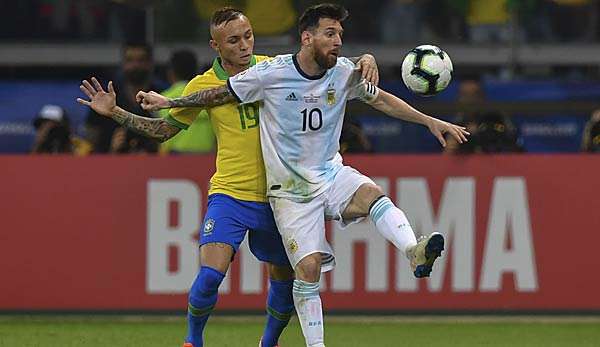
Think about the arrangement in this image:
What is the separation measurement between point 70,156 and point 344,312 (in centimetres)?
255

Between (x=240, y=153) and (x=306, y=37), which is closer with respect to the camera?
(x=306, y=37)

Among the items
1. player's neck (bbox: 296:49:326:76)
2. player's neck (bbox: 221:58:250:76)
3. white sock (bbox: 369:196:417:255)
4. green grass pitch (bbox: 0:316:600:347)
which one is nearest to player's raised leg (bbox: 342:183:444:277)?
white sock (bbox: 369:196:417:255)

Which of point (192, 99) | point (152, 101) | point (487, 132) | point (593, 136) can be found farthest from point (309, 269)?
point (593, 136)

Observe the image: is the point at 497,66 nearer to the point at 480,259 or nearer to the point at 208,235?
the point at 480,259

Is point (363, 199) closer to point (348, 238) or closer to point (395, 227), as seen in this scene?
point (395, 227)

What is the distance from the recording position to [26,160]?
14.1m

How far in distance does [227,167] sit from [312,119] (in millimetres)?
668

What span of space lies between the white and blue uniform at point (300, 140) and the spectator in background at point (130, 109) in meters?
4.54

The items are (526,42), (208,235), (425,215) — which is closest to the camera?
(208,235)

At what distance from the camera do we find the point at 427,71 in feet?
33.9

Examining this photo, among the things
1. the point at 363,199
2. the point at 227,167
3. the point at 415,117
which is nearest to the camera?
the point at 363,199

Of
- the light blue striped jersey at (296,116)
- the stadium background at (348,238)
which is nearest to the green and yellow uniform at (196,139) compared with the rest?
the stadium background at (348,238)

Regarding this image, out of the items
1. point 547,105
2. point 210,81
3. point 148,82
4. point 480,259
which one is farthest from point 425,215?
point 210,81

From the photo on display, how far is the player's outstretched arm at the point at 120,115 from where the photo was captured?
10.4 m
